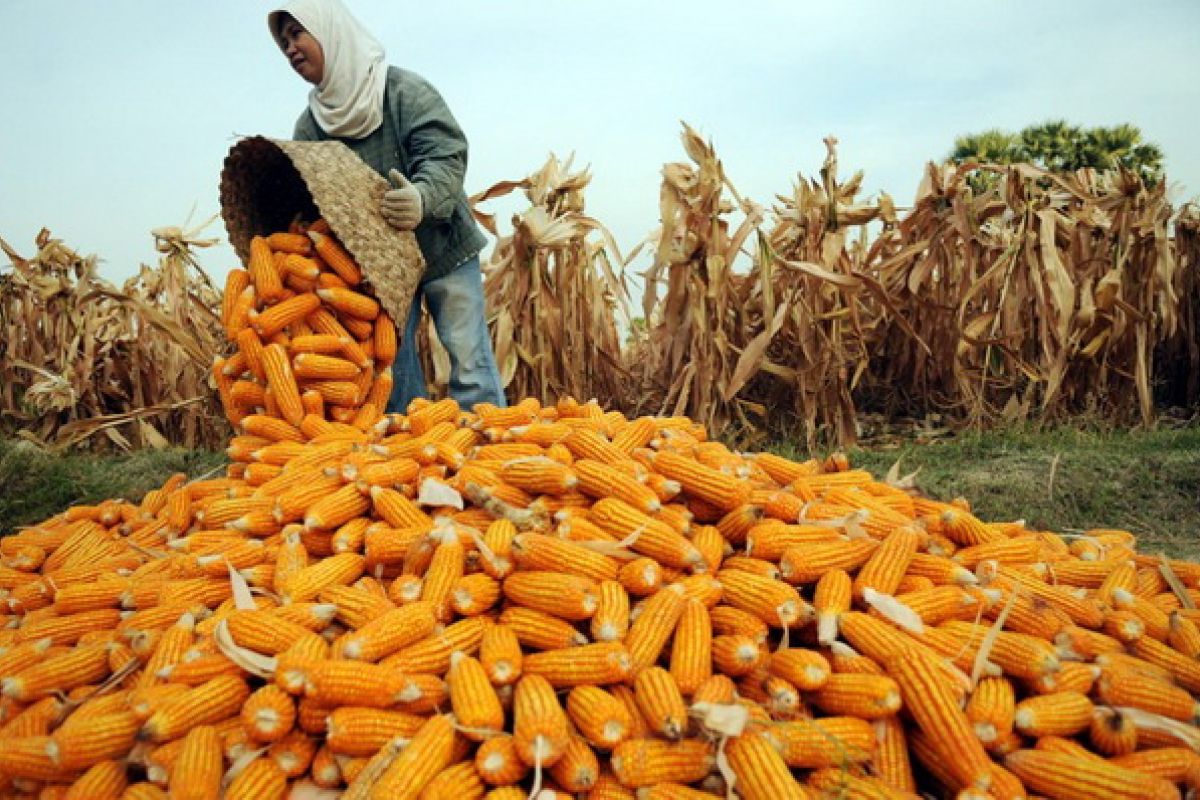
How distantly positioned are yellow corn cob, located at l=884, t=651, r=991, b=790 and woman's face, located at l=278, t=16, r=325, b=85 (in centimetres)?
450

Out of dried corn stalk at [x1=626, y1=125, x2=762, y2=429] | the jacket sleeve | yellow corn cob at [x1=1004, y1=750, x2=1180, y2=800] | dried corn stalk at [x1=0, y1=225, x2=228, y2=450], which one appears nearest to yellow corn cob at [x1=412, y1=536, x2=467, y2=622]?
yellow corn cob at [x1=1004, y1=750, x2=1180, y2=800]

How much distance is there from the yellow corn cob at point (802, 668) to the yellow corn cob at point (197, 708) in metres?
1.36

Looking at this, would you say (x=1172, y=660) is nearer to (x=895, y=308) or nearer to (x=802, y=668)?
(x=802, y=668)

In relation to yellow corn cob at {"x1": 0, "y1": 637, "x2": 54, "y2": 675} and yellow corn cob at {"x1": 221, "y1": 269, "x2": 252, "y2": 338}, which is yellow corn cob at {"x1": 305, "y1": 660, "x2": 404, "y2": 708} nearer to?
yellow corn cob at {"x1": 0, "y1": 637, "x2": 54, "y2": 675}

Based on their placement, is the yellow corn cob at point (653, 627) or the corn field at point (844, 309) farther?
the corn field at point (844, 309)

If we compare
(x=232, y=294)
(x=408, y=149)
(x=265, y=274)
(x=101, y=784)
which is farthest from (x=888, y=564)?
(x=408, y=149)

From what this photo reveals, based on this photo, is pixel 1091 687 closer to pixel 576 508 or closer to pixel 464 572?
pixel 576 508

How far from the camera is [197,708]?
195 cm

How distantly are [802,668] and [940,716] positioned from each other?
328mm

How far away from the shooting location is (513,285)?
722 centimetres

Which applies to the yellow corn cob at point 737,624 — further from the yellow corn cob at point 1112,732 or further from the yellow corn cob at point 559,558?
the yellow corn cob at point 1112,732

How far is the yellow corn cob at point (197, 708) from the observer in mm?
1912

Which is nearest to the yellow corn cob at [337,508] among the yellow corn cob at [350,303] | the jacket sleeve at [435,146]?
the yellow corn cob at [350,303]

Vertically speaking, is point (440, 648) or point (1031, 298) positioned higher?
point (1031, 298)
